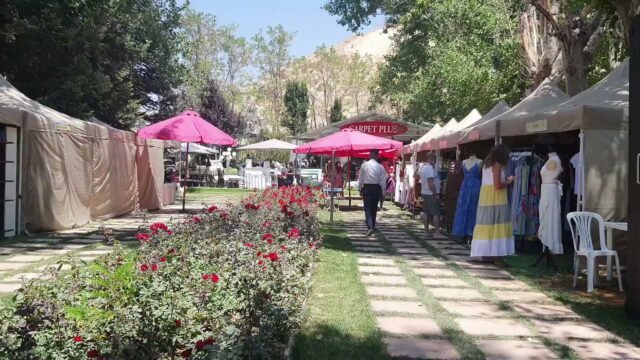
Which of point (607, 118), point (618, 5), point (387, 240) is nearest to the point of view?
point (607, 118)

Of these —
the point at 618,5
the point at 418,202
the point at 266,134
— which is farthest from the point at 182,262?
the point at 266,134

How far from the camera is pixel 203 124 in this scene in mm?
13461

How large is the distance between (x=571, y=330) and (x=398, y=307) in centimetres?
150

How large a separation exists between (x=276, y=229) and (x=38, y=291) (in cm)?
366

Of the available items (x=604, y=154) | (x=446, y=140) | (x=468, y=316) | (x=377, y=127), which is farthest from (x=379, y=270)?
(x=377, y=127)

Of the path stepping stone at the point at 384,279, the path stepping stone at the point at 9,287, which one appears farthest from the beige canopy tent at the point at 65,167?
the path stepping stone at the point at 384,279

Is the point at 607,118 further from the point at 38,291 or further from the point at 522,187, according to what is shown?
the point at 38,291

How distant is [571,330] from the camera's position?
4.89 metres

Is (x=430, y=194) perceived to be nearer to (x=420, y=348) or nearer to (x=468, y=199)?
(x=468, y=199)

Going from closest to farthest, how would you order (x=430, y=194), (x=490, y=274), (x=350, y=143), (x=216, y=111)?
(x=490, y=274) < (x=430, y=194) < (x=350, y=143) < (x=216, y=111)

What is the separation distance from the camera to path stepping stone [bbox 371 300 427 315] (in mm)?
5410

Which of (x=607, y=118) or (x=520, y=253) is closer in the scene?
(x=607, y=118)

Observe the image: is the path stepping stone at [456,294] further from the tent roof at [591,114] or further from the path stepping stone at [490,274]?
the tent roof at [591,114]

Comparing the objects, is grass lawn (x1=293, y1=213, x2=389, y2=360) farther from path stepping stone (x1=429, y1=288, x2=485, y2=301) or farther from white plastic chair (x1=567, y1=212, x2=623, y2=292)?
white plastic chair (x1=567, y1=212, x2=623, y2=292)
